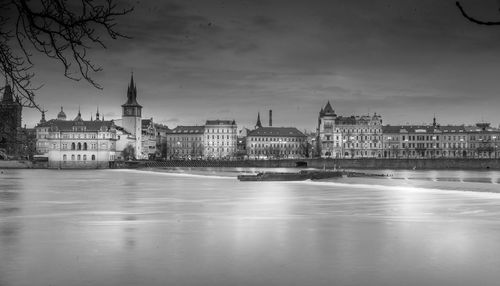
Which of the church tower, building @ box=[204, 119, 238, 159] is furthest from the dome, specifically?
building @ box=[204, 119, 238, 159]

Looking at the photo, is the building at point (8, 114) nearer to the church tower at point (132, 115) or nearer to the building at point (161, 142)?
the church tower at point (132, 115)

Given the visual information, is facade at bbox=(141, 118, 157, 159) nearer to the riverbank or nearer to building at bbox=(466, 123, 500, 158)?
the riverbank

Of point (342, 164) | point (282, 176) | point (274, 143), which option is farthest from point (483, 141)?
point (282, 176)

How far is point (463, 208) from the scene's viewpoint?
72.6 ft

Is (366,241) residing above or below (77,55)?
below

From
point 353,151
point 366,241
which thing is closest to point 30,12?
point 366,241

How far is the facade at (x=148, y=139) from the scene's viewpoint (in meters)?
164

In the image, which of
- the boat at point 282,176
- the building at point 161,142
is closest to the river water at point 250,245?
the boat at point 282,176

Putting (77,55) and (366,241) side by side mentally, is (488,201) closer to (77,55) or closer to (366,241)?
(366,241)

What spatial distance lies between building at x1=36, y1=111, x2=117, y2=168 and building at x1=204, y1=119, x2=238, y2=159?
35176 millimetres

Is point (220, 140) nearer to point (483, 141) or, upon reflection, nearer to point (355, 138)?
point (355, 138)

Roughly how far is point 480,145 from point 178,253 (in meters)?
151

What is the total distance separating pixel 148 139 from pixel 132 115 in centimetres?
2135

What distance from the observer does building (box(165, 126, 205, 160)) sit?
160 meters
